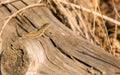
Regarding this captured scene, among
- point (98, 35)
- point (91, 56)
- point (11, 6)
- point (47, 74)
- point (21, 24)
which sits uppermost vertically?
point (98, 35)

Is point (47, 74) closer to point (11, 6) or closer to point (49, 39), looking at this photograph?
point (49, 39)

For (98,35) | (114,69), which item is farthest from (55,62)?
(98,35)

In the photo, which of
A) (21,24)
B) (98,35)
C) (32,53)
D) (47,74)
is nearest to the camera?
(32,53)

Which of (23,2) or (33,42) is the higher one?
(23,2)

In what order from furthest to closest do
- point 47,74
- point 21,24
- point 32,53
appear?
point 21,24 → point 47,74 → point 32,53

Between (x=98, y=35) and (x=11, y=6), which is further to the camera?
(x=98, y=35)

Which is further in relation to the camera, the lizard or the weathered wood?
the lizard

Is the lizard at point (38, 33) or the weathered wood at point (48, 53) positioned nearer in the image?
the weathered wood at point (48, 53)
